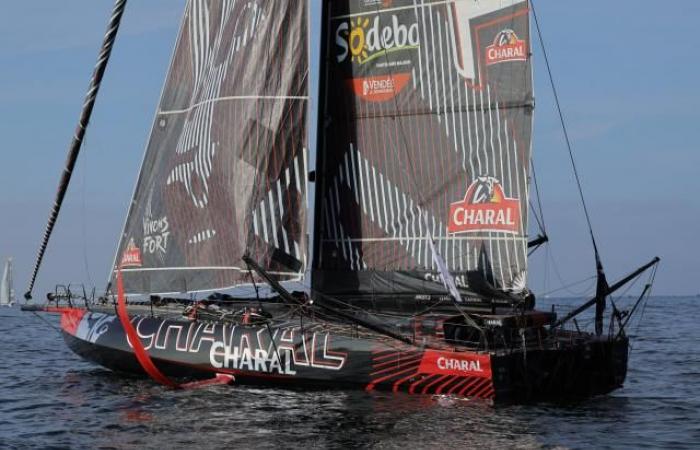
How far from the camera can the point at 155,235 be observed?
24.8 metres

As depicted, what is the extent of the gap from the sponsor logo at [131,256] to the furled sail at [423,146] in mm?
4329

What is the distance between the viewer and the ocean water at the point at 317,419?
16.8 metres

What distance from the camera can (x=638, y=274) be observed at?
70.3 feet

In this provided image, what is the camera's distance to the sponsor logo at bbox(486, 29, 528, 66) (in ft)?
71.6

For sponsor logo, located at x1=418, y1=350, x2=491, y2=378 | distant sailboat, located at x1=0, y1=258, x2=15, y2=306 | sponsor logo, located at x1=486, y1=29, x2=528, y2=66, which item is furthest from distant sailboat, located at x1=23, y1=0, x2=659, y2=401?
distant sailboat, located at x1=0, y1=258, x2=15, y2=306

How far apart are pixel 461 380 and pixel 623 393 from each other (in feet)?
19.1

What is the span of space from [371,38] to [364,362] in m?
7.63

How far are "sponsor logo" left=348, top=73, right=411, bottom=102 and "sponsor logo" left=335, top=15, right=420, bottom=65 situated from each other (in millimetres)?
454

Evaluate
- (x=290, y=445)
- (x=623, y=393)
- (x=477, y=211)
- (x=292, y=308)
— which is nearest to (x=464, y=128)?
(x=477, y=211)

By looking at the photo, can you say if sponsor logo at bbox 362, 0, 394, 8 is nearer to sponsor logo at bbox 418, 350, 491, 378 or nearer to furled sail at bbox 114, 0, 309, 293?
furled sail at bbox 114, 0, 309, 293

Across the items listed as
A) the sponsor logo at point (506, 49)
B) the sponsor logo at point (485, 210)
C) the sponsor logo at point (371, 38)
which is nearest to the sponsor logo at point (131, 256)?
the sponsor logo at point (371, 38)

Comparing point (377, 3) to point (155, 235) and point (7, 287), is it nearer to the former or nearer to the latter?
point (155, 235)

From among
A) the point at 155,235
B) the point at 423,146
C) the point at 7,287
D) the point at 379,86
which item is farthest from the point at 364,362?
the point at 7,287

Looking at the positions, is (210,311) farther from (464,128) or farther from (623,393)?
(623,393)
